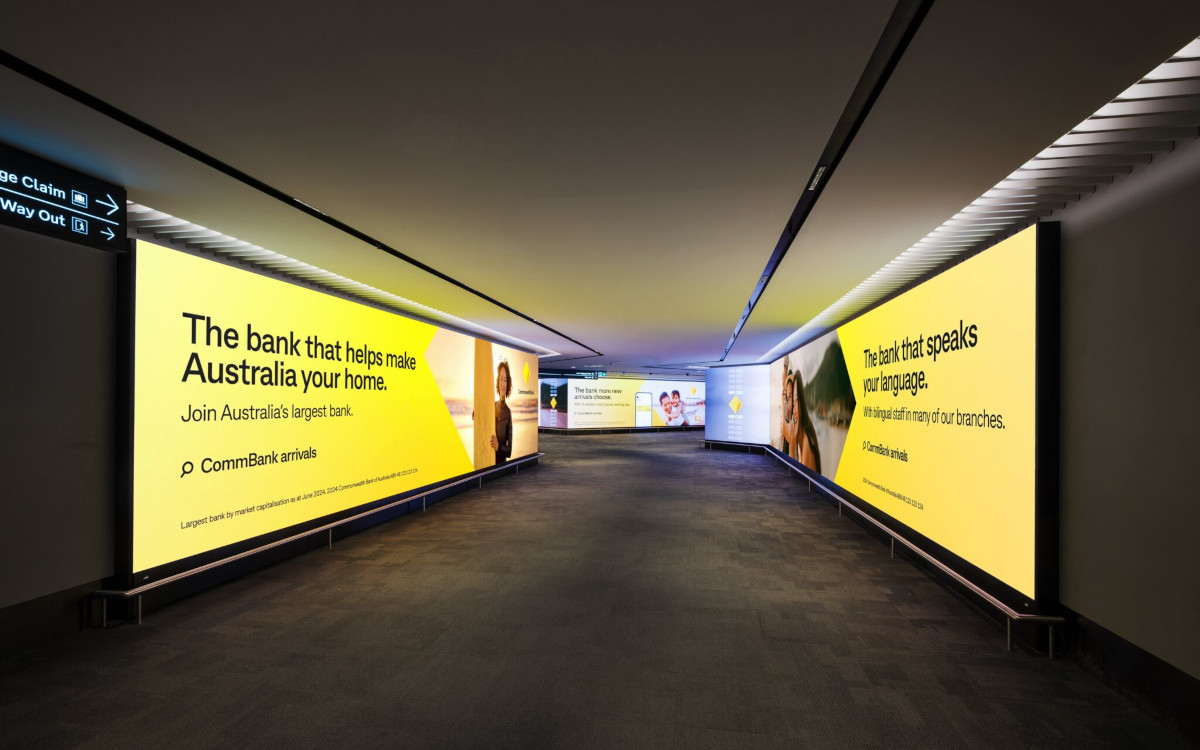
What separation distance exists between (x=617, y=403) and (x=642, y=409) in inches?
52.6

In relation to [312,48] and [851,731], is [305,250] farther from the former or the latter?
[851,731]

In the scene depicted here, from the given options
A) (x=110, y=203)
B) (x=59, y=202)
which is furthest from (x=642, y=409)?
Result: (x=59, y=202)

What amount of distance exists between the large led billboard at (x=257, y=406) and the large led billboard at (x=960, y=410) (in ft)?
19.3

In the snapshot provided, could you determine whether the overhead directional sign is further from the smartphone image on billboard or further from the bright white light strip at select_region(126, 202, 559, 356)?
the smartphone image on billboard

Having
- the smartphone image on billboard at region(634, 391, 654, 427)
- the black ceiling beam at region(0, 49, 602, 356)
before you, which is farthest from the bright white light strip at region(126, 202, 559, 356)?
the smartphone image on billboard at region(634, 391, 654, 427)

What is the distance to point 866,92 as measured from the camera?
7.57 ft

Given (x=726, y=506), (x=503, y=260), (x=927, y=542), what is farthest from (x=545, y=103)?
(x=726, y=506)

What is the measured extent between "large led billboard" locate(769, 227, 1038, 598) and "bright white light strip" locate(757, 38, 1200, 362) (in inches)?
12.2

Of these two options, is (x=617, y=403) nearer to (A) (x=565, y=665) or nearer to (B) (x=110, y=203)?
(A) (x=565, y=665)

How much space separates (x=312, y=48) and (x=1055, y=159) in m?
3.82

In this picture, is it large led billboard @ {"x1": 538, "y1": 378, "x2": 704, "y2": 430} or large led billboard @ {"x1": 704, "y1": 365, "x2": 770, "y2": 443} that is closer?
large led billboard @ {"x1": 704, "y1": 365, "x2": 770, "y2": 443}

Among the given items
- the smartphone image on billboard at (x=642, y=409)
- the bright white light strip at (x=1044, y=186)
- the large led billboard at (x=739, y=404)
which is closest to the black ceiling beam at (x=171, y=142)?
the bright white light strip at (x=1044, y=186)

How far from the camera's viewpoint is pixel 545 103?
2352 mm

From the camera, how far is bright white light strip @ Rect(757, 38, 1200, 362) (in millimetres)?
2258
